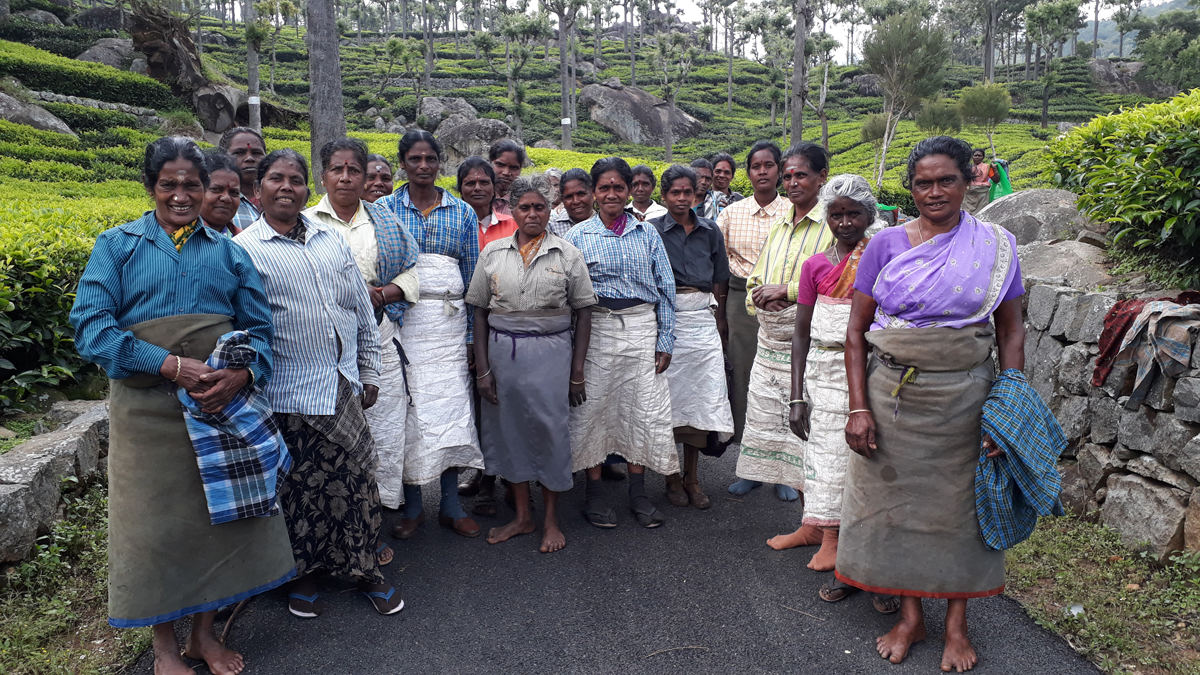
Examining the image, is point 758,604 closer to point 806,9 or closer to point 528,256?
point 528,256

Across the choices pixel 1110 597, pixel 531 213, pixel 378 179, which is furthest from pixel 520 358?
pixel 1110 597

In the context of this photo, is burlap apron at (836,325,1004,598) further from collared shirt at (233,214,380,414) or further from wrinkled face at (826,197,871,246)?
collared shirt at (233,214,380,414)

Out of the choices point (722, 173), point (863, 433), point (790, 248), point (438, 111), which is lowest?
point (863, 433)

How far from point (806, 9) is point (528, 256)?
52.6 feet

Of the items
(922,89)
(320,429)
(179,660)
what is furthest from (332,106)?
(922,89)

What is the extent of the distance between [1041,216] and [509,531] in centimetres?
438

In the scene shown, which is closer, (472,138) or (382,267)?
(382,267)

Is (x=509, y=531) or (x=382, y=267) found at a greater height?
(x=382, y=267)

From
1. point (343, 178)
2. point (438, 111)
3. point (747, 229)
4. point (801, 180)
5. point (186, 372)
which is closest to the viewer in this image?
point (186, 372)

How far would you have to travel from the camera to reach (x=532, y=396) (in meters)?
3.86

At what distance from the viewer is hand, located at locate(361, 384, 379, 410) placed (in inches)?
135

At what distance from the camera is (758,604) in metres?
3.33

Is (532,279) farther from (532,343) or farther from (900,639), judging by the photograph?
(900,639)

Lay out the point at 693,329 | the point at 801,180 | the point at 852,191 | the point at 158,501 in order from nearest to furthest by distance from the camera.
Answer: the point at 158,501
the point at 852,191
the point at 801,180
the point at 693,329
